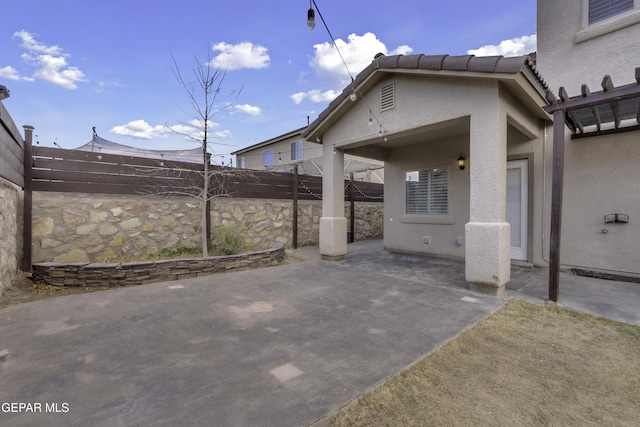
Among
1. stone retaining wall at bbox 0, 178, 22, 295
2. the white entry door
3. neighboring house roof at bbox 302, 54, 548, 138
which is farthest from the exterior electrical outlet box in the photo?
stone retaining wall at bbox 0, 178, 22, 295

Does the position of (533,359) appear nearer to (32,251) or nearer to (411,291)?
(411,291)

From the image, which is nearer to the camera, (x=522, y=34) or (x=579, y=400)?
(x=579, y=400)

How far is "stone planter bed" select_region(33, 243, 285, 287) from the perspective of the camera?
468cm

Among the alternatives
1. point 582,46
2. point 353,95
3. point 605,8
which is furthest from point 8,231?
point 605,8

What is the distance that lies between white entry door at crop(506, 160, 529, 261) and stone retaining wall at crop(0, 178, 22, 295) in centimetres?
925

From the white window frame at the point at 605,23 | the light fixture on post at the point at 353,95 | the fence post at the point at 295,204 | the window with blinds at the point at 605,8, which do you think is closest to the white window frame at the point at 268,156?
the fence post at the point at 295,204

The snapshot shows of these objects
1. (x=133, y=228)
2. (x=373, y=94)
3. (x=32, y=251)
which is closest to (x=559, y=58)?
(x=373, y=94)

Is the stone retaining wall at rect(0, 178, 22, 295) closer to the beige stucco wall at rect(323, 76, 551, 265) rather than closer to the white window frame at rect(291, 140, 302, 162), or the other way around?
the beige stucco wall at rect(323, 76, 551, 265)

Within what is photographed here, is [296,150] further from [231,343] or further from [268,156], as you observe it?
[231,343]

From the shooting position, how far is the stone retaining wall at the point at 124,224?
531 cm

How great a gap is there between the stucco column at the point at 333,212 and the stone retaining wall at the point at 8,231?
219 inches

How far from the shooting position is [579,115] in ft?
16.5

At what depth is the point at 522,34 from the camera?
8266mm

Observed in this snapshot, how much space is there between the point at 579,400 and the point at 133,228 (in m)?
7.20
